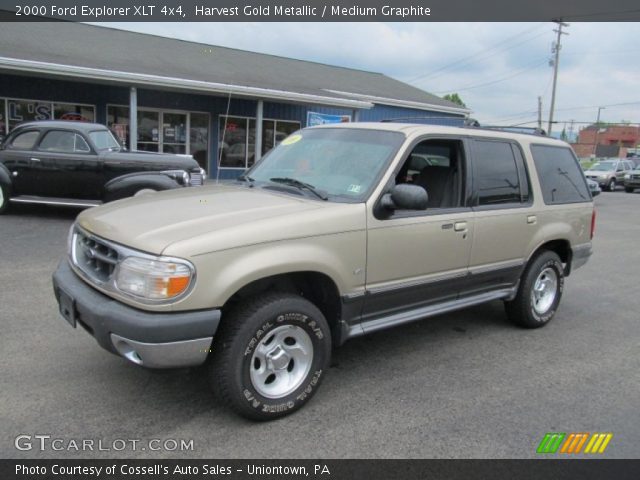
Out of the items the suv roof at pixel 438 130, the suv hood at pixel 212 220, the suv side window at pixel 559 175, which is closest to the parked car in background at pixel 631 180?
the suv side window at pixel 559 175

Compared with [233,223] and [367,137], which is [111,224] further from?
[367,137]

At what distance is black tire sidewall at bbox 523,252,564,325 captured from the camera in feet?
17.0

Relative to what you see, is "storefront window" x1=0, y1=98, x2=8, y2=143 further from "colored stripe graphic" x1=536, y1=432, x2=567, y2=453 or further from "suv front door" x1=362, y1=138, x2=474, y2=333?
"colored stripe graphic" x1=536, y1=432, x2=567, y2=453

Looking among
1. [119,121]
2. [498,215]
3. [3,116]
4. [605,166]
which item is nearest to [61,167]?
[3,116]

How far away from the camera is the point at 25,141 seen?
10.4 metres

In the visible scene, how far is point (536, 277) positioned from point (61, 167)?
8906mm

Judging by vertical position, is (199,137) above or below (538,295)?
above

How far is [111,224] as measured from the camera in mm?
3350

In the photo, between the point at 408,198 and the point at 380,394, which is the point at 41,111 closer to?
the point at 408,198

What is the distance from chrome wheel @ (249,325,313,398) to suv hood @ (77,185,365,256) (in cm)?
63

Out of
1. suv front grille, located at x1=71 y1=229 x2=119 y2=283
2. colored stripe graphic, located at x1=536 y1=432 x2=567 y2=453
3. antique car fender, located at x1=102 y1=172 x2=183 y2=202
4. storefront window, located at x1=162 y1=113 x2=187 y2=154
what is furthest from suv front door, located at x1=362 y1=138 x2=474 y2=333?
storefront window, located at x1=162 y1=113 x2=187 y2=154

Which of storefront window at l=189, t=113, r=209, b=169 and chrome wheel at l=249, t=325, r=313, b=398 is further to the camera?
storefront window at l=189, t=113, r=209, b=169

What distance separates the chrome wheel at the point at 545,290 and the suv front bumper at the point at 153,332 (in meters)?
3.70

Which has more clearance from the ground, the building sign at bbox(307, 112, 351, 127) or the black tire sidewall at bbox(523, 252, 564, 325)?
the building sign at bbox(307, 112, 351, 127)
